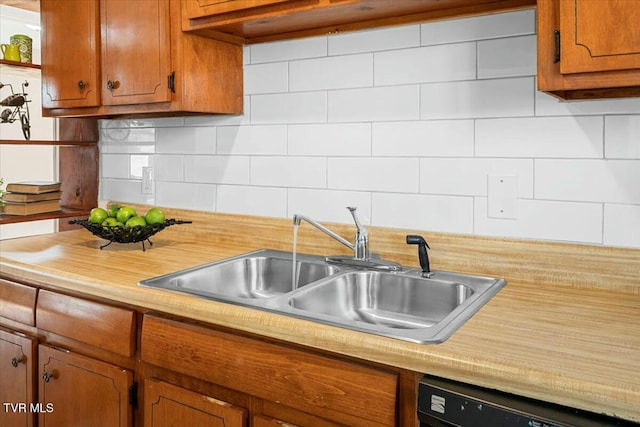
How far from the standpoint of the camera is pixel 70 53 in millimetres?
2195

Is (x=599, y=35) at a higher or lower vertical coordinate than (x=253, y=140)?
higher

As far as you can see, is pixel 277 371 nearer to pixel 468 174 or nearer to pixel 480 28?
pixel 468 174

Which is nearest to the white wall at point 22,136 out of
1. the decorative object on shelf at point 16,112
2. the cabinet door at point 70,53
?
the decorative object on shelf at point 16,112

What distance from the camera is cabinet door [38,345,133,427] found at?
1.54 meters

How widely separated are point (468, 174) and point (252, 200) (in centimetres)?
86

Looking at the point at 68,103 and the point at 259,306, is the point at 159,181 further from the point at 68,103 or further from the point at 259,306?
the point at 259,306

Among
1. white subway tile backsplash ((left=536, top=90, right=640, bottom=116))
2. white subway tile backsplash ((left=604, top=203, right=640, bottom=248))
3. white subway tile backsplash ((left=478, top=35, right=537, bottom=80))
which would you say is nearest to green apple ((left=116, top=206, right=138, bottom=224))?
white subway tile backsplash ((left=478, top=35, right=537, bottom=80))

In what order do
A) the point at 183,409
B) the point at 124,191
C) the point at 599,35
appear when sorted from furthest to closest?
the point at 124,191 → the point at 183,409 → the point at 599,35

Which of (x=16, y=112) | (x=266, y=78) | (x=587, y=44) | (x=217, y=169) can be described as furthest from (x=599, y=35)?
(x=16, y=112)

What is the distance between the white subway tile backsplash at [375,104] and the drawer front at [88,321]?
952 millimetres

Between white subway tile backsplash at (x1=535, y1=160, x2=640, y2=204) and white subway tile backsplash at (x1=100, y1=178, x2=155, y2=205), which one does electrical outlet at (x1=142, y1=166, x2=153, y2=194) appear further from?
white subway tile backsplash at (x1=535, y1=160, x2=640, y2=204)

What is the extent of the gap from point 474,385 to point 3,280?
1.63m

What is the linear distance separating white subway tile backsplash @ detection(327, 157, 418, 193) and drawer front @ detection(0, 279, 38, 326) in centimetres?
107

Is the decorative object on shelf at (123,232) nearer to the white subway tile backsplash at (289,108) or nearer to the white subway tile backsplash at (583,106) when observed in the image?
the white subway tile backsplash at (289,108)
